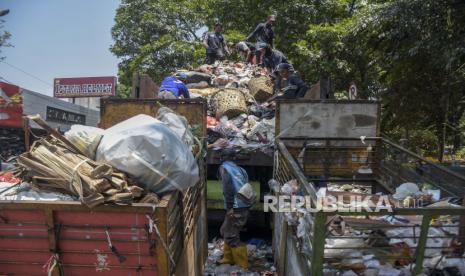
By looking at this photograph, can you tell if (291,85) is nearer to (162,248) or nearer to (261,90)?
(261,90)

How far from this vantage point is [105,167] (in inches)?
88.9

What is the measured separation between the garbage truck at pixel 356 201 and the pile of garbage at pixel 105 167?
0.90m

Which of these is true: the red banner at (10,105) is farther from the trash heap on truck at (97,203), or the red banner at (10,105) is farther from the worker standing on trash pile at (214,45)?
the trash heap on truck at (97,203)

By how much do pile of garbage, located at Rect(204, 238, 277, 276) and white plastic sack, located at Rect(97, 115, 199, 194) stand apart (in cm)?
212

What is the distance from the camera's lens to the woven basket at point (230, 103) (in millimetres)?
6422

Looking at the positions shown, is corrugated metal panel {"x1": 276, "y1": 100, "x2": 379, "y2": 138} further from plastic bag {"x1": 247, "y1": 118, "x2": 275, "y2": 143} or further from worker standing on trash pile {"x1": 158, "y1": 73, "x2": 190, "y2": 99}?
worker standing on trash pile {"x1": 158, "y1": 73, "x2": 190, "y2": 99}

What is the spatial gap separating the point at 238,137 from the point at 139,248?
3388 millimetres

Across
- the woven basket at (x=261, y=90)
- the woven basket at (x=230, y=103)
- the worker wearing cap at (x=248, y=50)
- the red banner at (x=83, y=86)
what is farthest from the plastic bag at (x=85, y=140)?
the red banner at (x=83, y=86)

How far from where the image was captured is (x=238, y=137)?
18.3ft

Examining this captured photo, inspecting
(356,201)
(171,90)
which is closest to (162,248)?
(356,201)

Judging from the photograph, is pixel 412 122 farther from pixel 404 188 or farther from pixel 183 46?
pixel 404 188

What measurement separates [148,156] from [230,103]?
167 inches

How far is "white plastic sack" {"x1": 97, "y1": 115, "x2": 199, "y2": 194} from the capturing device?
2353 mm

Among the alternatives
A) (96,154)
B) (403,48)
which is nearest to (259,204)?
(96,154)
